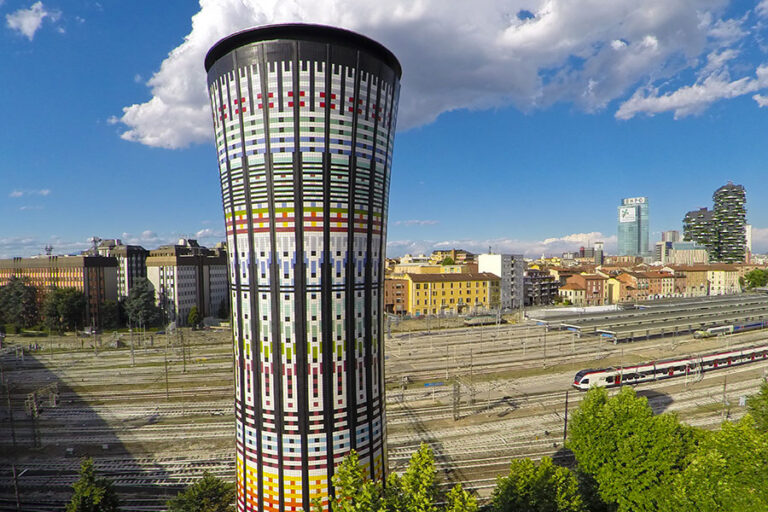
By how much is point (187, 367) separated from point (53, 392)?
62.7 ft

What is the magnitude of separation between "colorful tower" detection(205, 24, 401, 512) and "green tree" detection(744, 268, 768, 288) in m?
218

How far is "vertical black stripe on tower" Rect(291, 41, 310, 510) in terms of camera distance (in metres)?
19.1

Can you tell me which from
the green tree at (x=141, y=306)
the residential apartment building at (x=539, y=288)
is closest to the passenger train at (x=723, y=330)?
the residential apartment building at (x=539, y=288)

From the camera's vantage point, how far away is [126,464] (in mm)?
38500

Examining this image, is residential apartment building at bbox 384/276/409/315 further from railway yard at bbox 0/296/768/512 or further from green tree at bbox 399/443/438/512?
green tree at bbox 399/443/438/512

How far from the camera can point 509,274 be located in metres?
135

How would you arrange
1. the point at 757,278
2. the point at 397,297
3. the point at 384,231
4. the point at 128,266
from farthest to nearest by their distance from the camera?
1. the point at 757,278
2. the point at 397,297
3. the point at 128,266
4. the point at 384,231

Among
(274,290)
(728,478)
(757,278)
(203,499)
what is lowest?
(757,278)

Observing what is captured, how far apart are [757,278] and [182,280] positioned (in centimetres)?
22400

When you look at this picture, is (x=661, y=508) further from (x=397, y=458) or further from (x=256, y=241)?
(x=256, y=241)

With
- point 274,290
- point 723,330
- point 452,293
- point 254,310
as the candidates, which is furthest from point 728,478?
point 452,293

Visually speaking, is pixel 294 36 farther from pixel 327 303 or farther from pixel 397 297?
pixel 397 297

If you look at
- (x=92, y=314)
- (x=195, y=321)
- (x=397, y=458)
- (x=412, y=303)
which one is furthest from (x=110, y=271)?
(x=397, y=458)

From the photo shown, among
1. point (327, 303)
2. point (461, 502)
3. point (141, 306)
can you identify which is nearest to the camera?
point (461, 502)
